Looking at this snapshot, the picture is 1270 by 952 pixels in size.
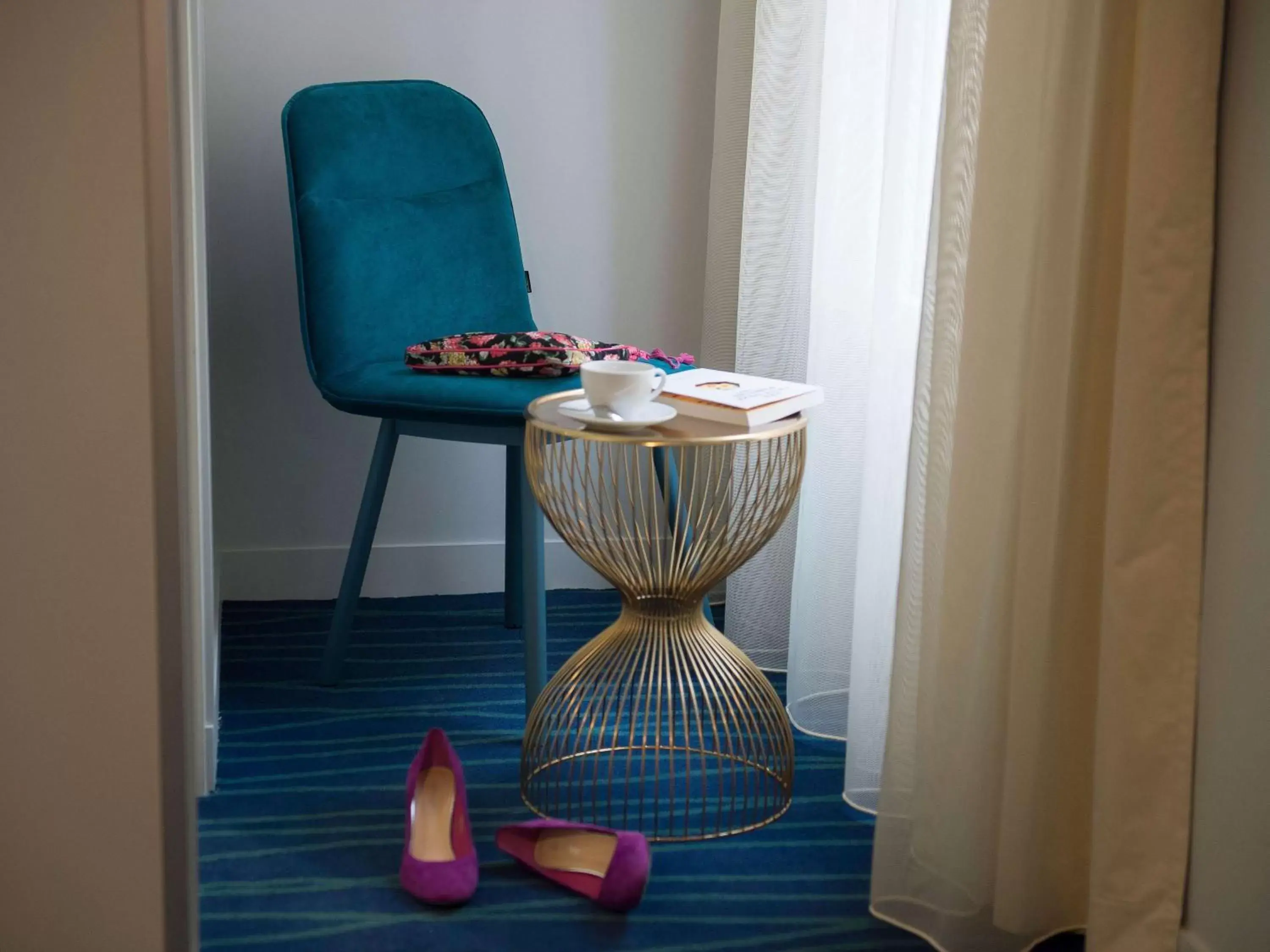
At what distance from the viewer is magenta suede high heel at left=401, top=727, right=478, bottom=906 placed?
145 cm

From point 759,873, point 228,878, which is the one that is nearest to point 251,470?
point 228,878

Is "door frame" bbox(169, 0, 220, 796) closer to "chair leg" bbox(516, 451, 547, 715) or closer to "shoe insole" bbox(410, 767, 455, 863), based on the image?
"shoe insole" bbox(410, 767, 455, 863)

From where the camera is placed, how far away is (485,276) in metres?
2.22

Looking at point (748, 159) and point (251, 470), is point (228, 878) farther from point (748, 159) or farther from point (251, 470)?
point (748, 159)

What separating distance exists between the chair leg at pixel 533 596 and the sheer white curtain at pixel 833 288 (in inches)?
15.1

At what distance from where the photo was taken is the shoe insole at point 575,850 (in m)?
1.51

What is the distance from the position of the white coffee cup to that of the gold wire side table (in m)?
0.04

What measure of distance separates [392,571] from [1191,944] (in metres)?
1.59

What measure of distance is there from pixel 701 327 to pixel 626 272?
0.18m

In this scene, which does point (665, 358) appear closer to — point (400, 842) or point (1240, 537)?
point (400, 842)

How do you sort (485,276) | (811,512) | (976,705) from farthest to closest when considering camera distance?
(485,276), (811,512), (976,705)

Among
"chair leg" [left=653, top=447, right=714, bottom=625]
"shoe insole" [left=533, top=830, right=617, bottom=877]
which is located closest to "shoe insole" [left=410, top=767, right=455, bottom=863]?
"shoe insole" [left=533, top=830, right=617, bottom=877]

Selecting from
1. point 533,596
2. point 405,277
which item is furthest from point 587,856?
point 405,277

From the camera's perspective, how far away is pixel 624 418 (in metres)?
1.54
